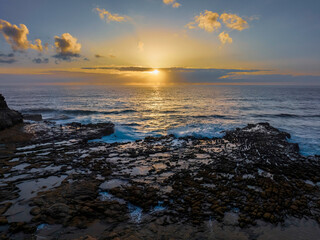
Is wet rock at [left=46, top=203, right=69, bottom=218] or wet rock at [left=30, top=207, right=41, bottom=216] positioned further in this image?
wet rock at [left=30, top=207, right=41, bottom=216]

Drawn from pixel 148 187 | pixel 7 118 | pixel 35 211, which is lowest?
pixel 148 187

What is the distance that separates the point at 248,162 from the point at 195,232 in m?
9.40

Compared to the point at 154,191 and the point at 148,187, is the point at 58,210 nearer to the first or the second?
the point at 148,187

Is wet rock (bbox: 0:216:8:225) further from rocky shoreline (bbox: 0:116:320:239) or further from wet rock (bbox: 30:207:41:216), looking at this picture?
wet rock (bbox: 30:207:41:216)

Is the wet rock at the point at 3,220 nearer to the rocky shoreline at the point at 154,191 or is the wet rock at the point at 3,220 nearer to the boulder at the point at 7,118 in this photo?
the rocky shoreline at the point at 154,191

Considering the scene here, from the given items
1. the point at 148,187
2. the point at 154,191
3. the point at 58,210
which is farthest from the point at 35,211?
the point at 154,191

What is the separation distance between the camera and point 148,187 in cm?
1043

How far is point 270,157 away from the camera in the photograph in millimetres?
15328

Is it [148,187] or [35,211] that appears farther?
[148,187]

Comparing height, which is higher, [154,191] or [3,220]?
[3,220]

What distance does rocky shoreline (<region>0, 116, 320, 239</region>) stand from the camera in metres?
7.65

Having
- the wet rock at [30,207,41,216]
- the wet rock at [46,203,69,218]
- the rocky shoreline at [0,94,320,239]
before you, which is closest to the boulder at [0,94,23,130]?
the rocky shoreline at [0,94,320,239]

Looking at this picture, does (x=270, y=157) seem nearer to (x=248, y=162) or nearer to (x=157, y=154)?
(x=248, y=162)

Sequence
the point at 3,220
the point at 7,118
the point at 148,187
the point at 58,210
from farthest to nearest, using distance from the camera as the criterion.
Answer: the point at 7,118 < the point at 148,187 < the point at 58,210 < the point at 3,220
